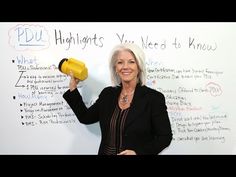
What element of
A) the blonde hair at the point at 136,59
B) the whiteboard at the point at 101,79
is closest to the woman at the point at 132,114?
the blonde hair at the point at 136,59

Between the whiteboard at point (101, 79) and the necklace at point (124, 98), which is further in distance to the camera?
the whiteboard at point (101, 79)

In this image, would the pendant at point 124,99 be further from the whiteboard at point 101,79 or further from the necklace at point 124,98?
the whiteboard at point 101,79

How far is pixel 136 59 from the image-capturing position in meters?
1.78

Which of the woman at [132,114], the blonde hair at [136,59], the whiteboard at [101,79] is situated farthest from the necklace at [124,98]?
the whiteboard at [101,79]

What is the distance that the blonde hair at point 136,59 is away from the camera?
1784 millimetres

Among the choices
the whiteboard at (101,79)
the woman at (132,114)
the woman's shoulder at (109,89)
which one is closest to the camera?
the woman at (132,114)

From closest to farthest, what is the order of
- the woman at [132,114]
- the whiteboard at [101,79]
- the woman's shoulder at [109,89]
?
the woman at [132,114] → the woman's shoulder at [109,89] → the whiteboard at [101,79]

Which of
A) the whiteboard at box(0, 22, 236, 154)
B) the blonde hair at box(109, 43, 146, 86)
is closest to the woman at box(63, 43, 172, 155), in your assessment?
the blonde hair at box(109, 43, 146, 86)

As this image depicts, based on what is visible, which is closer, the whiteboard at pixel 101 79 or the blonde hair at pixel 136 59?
the blonde hair at pixel 136 59

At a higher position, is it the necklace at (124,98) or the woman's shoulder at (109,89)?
the woman's shoulder at (109,89)

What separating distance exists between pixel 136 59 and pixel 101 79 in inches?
13.9

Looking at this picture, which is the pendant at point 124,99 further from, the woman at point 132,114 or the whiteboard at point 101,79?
the whiteboard at point 101,79

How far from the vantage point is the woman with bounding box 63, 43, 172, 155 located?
175cm

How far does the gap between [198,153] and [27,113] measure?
1.17 m
